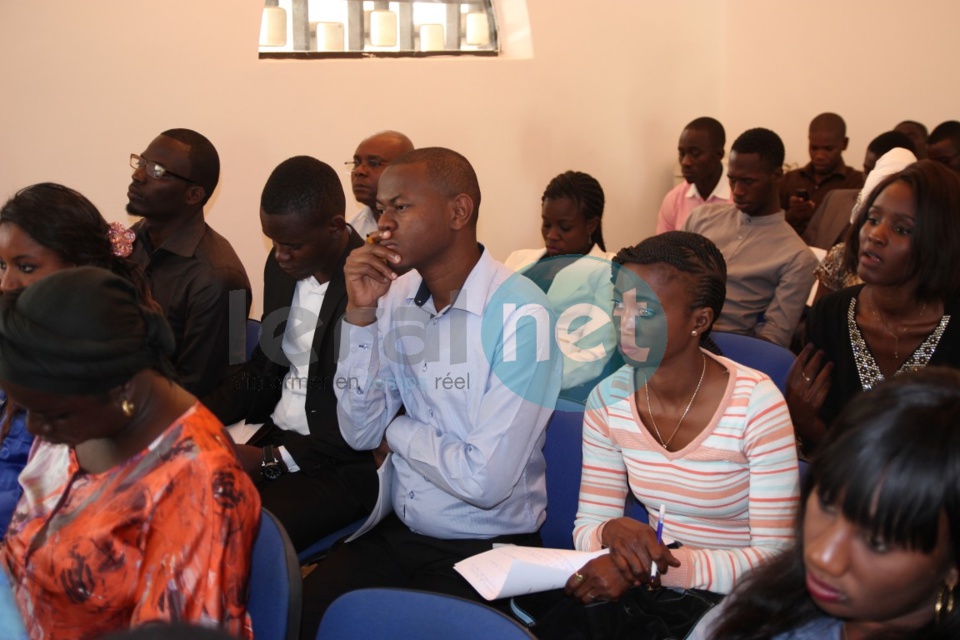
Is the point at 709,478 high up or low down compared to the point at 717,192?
down

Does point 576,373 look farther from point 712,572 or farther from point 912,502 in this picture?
point 912,502

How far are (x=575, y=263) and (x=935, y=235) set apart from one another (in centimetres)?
157

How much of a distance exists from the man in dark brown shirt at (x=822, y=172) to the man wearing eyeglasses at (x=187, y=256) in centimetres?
376

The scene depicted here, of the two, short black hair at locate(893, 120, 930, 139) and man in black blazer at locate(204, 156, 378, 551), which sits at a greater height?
short black hair at locate(893, 120, 930, 139)

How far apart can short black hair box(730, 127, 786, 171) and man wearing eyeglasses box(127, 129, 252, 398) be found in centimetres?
230

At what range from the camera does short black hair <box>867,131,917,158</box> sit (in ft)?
16.5

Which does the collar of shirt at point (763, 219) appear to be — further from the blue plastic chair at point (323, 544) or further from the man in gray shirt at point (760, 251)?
the blue plastic chair at point (323, 544)

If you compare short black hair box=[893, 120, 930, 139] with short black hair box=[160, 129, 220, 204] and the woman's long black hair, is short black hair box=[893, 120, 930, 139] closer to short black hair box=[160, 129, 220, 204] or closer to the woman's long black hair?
short black hair box=[160, 129, 220, 204]

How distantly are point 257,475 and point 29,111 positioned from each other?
2.23 metres

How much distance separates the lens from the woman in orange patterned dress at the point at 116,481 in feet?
4.60

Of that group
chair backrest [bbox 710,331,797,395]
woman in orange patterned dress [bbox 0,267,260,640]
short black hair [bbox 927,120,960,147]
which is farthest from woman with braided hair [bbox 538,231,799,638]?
short black hair [bbox 927,120,960,147]

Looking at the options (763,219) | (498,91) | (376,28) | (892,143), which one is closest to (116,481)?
(763,219)

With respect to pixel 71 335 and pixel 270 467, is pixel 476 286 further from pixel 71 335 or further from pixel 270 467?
pixel 71 335

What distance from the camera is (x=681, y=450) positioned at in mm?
1959
